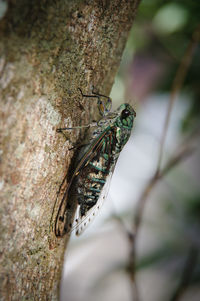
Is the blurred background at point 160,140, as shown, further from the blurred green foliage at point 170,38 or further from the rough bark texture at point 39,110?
the rough bark texture at point 39,110

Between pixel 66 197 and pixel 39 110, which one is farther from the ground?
pixel 39 110

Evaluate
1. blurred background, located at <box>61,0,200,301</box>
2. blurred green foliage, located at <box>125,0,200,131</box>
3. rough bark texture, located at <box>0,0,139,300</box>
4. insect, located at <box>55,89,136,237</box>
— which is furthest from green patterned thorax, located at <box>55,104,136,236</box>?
blurred green foliage, located at <box>125,0,200,131</box>

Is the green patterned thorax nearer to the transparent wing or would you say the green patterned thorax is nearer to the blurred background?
the transparent wing

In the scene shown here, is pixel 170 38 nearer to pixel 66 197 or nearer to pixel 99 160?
pixel 99 160

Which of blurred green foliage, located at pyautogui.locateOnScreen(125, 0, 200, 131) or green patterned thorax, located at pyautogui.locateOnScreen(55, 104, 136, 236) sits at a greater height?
blurred green foliage, located at pyautogui.locateOnScreen(125, 0, 200, 131)

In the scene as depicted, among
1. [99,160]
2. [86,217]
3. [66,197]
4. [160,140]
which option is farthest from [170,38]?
[66,197]

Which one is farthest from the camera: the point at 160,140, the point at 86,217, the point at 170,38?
the point at 170,38
